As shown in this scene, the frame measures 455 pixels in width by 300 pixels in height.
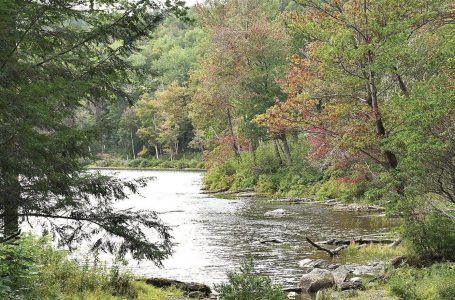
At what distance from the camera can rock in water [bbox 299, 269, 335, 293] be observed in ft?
38.5

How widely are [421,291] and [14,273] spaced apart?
279 inches

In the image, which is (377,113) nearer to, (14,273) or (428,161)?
(428,161)

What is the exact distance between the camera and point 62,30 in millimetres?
8602

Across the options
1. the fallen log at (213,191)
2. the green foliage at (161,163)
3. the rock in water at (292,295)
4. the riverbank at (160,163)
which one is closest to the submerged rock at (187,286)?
the rock in water at (292,295)

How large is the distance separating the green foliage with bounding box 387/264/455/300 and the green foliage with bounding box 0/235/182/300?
5.12 metres

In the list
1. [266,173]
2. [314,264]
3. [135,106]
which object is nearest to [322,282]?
[314,264]

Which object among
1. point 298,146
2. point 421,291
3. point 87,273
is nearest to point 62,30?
point 87,273

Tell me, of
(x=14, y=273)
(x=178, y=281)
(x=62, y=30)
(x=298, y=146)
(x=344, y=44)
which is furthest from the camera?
(x=298, y=146)

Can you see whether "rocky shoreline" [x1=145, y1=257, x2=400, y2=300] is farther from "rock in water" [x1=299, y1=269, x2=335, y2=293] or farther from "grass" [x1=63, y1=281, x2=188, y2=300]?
"grass" [x1=63, y1=281, x2=188, y2=300]

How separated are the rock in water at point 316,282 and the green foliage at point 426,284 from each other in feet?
6.13

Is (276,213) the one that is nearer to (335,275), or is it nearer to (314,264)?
(314,264)

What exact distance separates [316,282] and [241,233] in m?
8.11

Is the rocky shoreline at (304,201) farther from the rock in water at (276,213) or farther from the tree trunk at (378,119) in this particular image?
the tree trunk at (378,119)

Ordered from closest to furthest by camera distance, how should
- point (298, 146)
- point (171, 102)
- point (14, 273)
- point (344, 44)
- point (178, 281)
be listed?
point (14, 273)
point (178, 281)
point (344, 44)
point (298, 146)
point (171, 102)
